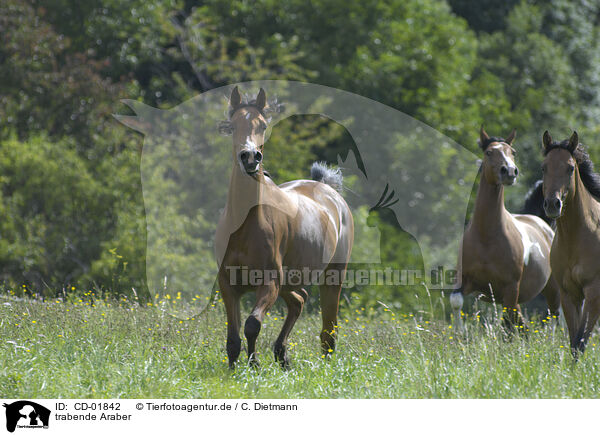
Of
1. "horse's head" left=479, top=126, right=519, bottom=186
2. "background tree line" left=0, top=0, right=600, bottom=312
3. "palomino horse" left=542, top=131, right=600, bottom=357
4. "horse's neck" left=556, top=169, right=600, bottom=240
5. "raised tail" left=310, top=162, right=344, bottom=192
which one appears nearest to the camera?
"palomino horse" left=542, top=131, right=600, bottom=357

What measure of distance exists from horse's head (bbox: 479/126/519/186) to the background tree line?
656 centimetres

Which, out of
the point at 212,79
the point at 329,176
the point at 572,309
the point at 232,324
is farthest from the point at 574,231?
the point at 212,79

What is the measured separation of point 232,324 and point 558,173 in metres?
3.15

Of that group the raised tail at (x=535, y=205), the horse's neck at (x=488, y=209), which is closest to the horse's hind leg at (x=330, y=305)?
the horse's neck at (x=488, y=209)

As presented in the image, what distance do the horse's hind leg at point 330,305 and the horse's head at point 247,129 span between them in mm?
2207

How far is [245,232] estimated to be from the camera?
20.2ft

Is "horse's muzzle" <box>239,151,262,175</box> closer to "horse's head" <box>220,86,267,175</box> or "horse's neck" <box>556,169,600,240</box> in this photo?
"horse's head" <box>220,86,267,175</box>

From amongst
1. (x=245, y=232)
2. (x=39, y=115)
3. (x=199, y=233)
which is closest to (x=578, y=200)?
(x=245, y=232)

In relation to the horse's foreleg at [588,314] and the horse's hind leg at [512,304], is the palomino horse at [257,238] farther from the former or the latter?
the horse's foreleg at [588,314]

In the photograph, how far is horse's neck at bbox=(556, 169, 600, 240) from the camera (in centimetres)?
655

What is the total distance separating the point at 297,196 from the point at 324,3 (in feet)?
50.5

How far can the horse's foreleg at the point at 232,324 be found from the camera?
6.19 metres
